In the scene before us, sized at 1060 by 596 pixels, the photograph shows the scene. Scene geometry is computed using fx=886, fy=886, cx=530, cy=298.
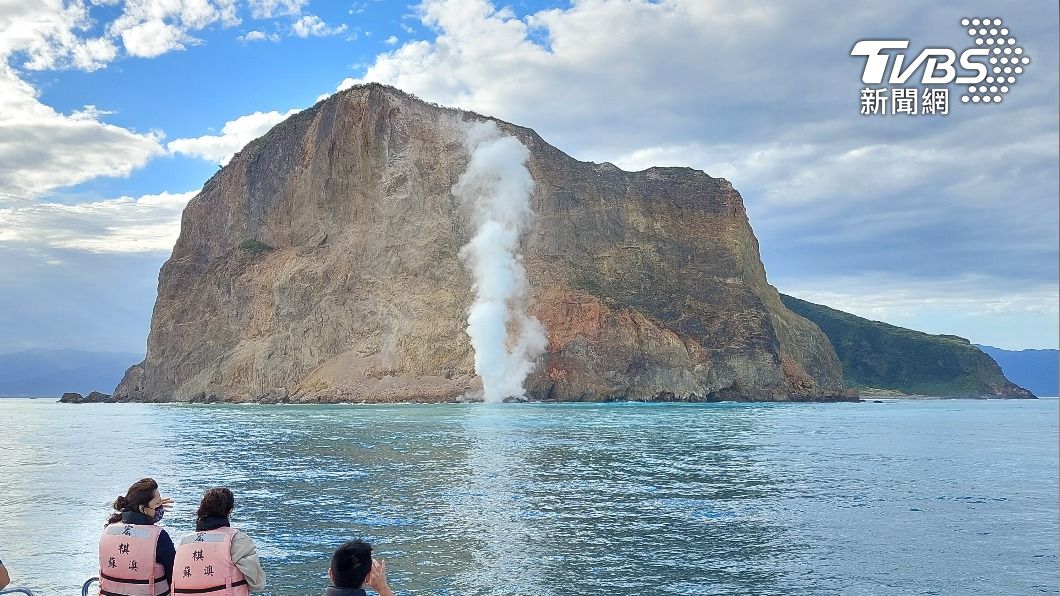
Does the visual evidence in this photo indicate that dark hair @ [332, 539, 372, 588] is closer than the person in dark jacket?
Yes

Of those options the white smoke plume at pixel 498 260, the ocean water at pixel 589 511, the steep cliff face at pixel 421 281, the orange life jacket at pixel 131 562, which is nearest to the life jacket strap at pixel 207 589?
the orange life jacket at pixel 131 562

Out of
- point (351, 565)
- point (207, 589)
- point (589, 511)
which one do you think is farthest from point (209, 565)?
point (589, 511)

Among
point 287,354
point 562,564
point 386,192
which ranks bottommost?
point 562,564

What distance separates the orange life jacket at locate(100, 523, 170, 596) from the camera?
8531 mm

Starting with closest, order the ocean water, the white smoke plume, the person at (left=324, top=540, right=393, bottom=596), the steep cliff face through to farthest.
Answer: the person at (left=324, top=540, right=393, bottom=596) → the ocean water → the white smoke plume → the steep cliff face

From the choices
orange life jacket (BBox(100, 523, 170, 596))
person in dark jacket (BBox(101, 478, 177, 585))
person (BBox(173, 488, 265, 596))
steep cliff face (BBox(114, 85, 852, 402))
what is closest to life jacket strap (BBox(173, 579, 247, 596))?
person (BBox(173, 488, 265, 596))

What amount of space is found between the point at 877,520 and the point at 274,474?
778 inches

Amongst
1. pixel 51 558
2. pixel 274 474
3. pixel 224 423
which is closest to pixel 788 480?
pixel 274 474

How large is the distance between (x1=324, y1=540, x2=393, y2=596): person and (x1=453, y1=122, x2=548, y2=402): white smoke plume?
112m

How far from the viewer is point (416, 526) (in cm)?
2009

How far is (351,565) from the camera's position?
6.99 metres

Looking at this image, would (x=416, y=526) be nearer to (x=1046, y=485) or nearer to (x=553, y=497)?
(x=553, y=497)

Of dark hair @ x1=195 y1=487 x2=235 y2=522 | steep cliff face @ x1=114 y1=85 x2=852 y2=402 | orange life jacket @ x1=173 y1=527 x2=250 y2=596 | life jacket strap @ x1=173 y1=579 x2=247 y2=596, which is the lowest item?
life jacket strap @ x1=173 y1=579 x2=247 y2=596

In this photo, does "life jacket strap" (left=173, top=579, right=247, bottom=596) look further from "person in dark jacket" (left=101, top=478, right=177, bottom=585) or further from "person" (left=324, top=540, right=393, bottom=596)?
"person" (left=324, top=540, right=393, bottom=596)
